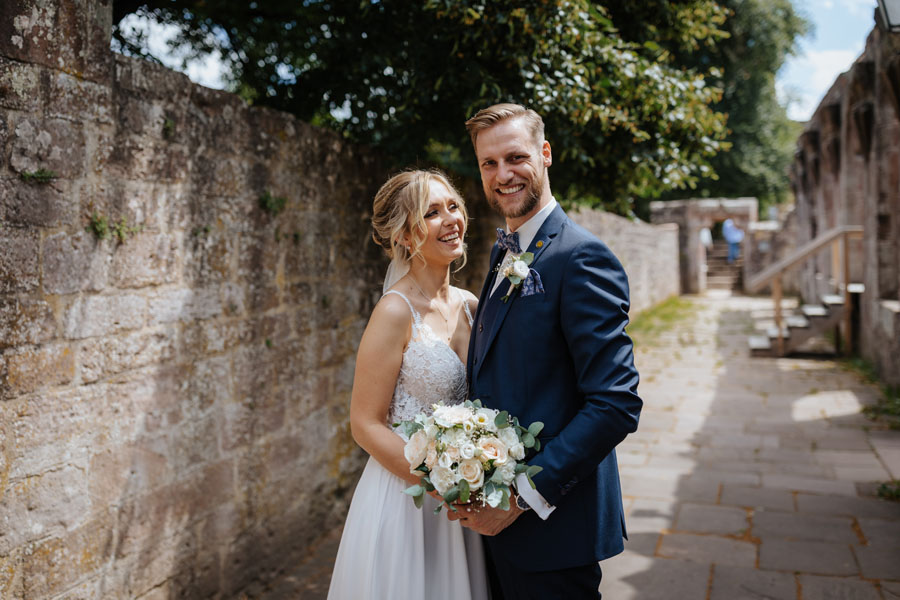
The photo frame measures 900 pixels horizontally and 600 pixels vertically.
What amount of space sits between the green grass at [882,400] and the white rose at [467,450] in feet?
20.2

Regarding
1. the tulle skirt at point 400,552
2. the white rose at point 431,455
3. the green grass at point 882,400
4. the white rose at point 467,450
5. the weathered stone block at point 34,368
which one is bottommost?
the green grass at point 882,400

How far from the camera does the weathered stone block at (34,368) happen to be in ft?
7.80

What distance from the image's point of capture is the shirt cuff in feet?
6.24

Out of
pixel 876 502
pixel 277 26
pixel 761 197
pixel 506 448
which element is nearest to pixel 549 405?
pixel 506 448

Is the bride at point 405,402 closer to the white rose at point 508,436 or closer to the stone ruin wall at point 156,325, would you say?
the white rose at point 508,436

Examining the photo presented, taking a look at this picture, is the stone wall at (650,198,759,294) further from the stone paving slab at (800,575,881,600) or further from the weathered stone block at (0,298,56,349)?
the weathered stone block at (0,298,56,349)

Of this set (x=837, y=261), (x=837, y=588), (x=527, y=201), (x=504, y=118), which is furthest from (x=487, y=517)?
(x=837, y=261)

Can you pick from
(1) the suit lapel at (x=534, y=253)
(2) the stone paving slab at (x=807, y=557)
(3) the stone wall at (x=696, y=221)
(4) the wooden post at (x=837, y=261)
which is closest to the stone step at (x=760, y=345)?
(4) the wooden post at (x=837, y=261)

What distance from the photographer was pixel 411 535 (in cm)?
226

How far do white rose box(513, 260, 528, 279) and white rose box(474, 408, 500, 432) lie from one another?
1.30ft

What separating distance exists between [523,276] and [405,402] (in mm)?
653

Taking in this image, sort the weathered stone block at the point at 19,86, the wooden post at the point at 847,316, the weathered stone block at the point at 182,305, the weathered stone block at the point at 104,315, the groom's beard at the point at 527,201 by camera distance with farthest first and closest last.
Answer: the wooden post at the point at 847,316 → the weathered stone block at the point at 182,305 → the weathered stone block at the point at 104,315 → the weathered stone block at the point at 19,86 → the groom's beard at the point at 527,201

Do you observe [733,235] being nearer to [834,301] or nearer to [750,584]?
[834,301]

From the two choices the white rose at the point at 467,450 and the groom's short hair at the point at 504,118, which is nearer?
the white rose at the point at 467,450
